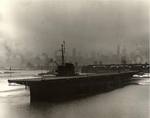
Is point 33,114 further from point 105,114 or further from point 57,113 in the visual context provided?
point 105,114

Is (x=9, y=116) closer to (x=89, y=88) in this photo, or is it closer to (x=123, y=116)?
(x=123, y=116)

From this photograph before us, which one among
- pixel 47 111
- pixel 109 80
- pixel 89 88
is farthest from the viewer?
pixel 109 80

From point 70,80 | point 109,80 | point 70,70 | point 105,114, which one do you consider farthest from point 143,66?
point 105,114

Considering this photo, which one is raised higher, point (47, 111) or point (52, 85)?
point (52, 85)

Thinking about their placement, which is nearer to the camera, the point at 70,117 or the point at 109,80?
the point at 70,117

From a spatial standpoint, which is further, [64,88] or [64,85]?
[64,88]

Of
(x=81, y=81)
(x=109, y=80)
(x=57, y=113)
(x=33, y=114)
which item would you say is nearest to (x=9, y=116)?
(x=33, y=114)

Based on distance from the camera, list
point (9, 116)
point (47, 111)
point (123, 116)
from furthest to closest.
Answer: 1. point (47, 111)
2. point (9, 116)
3. point (123, 116)
